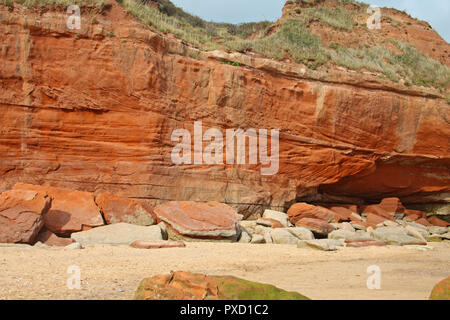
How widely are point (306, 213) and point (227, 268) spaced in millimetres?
7346

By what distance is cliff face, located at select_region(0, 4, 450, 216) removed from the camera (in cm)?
1035

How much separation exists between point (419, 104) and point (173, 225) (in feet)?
39.8

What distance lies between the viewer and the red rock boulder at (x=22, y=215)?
22.4ft

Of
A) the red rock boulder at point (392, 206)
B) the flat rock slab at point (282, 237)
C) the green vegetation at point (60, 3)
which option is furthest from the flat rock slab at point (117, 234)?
the red rock boulder at point (392, 206)

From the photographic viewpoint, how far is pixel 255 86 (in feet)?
43.2

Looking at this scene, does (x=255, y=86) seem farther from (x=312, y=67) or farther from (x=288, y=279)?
(x=288, y=279)

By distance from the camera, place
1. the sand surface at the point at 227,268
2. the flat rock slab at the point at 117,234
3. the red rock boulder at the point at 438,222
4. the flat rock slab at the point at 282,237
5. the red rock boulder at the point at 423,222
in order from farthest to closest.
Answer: the red rock boulder at the point at 438,222, the red rock boulder at the point at 423,222, the flat rock slab at the point at 282,237, the flat rock slab at the point at 117,234, the sand surface at the point at 227,268

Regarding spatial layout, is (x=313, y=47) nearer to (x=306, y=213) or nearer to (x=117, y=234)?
(x=306, y=213)

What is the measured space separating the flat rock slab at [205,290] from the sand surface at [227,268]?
42 cm

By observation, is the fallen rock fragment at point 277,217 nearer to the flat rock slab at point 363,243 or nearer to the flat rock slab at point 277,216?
the flat rock slab at point 277,216

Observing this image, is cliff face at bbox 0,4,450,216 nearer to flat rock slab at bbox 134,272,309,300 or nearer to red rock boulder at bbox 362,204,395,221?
red rock boulder at bbox 362,204,395,221

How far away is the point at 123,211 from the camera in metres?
9.02

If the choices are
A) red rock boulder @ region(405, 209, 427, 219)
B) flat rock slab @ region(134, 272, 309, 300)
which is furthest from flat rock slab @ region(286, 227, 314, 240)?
red rock boulder @ region(405, 209, 427, 219)

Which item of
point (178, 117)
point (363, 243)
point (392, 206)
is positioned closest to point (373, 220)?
point (392, 206)
